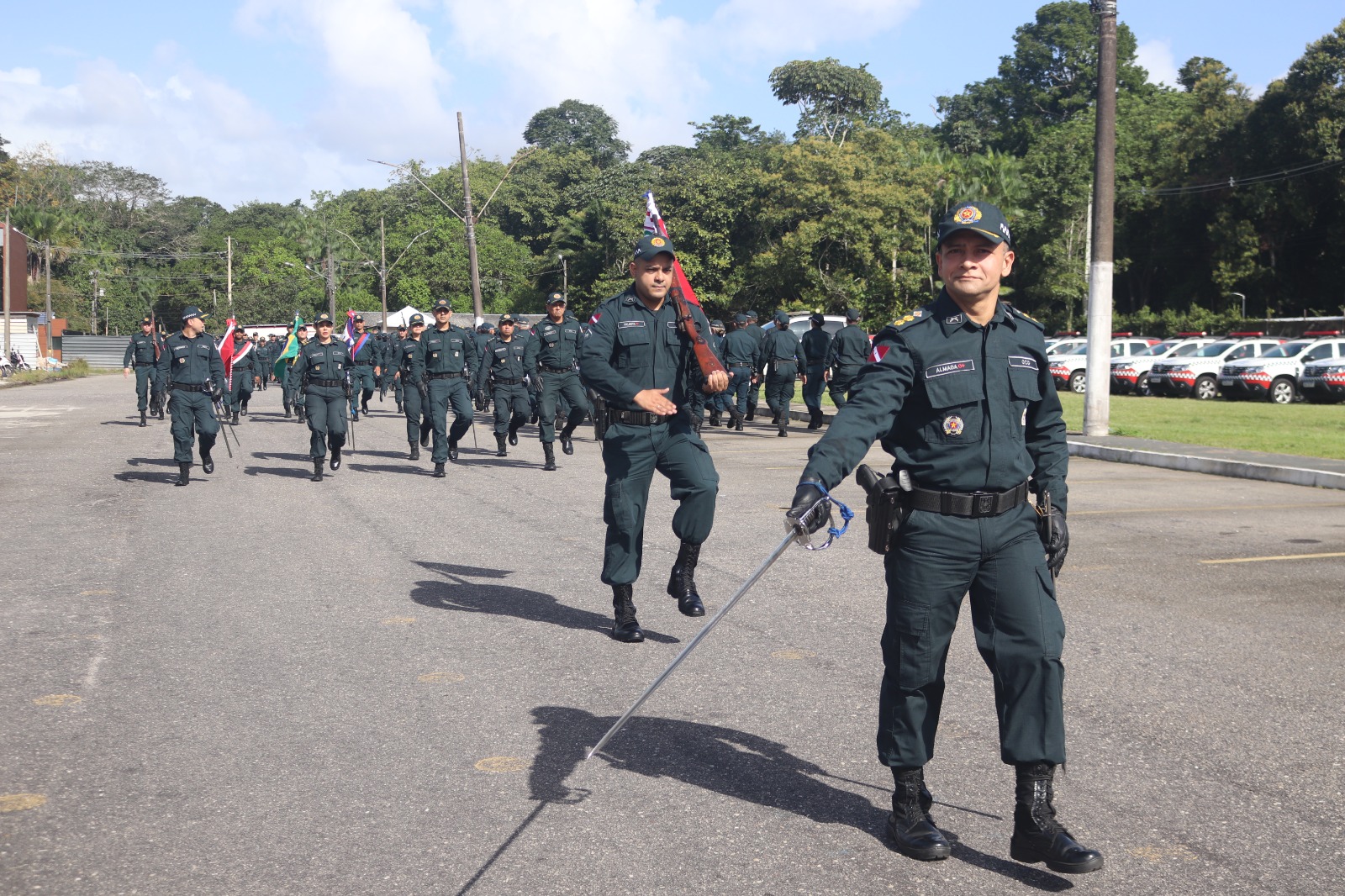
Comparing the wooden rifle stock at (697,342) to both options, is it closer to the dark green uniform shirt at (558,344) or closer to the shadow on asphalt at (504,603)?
the shadow on asphalt at (504,603)

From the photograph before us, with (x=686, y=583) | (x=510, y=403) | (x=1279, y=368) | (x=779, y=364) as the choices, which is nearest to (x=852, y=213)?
(x=1279, y=368)

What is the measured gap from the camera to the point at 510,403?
17781 mm

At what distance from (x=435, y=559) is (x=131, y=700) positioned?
12.3 feet

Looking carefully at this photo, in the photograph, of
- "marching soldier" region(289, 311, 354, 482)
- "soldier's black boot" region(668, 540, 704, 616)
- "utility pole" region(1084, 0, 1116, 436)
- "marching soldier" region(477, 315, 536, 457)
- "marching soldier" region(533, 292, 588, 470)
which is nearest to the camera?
"soldier's black boot" region(668, 540, 704, 616)

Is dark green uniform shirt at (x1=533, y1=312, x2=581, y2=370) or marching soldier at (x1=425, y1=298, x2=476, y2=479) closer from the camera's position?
marching soldier at (x1=425, y1=298, x2=476, y2=479)

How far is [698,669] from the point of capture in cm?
624

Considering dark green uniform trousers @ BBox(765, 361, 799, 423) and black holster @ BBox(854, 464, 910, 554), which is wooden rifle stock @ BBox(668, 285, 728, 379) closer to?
black holster @ BBox(854, 464, 910, 554)

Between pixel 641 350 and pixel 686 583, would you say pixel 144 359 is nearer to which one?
pixel 641 350

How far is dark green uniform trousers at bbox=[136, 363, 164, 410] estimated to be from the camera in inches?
968

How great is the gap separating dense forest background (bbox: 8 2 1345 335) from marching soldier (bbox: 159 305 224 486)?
2427cm

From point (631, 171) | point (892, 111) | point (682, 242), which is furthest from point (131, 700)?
point (892, 111)

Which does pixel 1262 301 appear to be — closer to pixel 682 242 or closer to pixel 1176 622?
pixel 682 242

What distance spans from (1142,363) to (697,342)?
32.8m

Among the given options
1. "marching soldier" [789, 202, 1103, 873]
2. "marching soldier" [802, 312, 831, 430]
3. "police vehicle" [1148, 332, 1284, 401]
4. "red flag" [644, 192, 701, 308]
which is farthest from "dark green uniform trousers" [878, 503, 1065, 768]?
"police vehicle" [1148, 332, 1284, 401]
